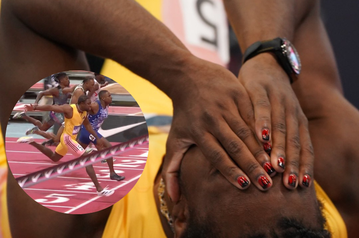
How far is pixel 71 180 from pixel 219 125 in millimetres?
229

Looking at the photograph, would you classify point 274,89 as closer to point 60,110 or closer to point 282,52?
point 282,52

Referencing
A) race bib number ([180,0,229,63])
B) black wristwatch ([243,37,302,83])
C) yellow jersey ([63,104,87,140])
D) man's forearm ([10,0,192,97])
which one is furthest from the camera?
race bib number ([180,0,229,63])

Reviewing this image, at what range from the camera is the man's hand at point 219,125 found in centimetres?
59

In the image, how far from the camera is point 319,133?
843 millimetres

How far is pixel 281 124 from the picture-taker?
25.0 inches

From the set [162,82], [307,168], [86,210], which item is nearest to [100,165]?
[86,210]

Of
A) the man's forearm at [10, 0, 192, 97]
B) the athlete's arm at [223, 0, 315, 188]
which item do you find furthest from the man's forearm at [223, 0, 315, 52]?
the man's forearm at [10, 0, 192, 97]

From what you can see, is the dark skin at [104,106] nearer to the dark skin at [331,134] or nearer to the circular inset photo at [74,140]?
the circular inset photo at [74,140]

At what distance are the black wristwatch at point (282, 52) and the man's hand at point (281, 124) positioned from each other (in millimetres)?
51

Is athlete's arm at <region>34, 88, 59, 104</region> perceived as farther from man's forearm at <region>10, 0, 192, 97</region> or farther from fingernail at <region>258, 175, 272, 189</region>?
fingernail at <region>258, 175, 272, 189</region>

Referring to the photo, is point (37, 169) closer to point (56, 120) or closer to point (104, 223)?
point (56, 120)

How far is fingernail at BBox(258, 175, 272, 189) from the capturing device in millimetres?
576

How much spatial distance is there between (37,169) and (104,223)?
0.78ft

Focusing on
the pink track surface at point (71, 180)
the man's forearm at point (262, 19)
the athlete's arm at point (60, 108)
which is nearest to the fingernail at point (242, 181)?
the pink track surface at point (71, 180)
